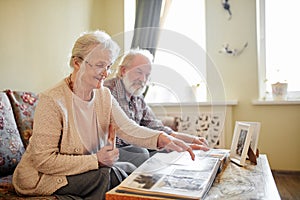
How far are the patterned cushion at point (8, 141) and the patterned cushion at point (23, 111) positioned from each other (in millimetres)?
45

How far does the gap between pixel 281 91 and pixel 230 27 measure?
2.36 ft

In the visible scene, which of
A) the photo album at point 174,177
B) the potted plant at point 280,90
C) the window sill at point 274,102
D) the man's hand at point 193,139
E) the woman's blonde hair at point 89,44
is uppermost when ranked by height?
the woman's blonde hair at point 89,44

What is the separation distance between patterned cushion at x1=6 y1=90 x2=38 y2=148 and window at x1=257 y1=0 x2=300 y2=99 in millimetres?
1959

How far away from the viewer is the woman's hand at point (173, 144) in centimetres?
105

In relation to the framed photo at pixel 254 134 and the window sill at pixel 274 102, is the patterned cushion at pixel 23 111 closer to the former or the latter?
the framed photo at pixel 254 134

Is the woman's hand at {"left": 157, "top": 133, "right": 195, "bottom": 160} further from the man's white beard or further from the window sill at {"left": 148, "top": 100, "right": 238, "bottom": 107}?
the man's white beard

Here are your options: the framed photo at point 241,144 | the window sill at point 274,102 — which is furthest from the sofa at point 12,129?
the window sill at point 274,102

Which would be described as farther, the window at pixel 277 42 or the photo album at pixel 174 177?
the window at pixel 277 42

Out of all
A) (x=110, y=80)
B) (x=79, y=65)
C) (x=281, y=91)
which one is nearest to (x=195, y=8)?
(x=281, y=91)

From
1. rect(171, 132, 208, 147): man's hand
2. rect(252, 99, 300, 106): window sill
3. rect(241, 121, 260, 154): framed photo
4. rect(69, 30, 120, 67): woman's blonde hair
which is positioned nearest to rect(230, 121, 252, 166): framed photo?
rect(241, 121, 260, 154): framed photo

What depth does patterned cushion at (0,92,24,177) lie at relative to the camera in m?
1.26

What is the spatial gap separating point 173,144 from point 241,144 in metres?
0.41

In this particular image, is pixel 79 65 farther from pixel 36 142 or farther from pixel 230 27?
pixel 230 27

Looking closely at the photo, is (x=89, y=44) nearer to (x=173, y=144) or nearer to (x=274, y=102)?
(x=173, y=144)
